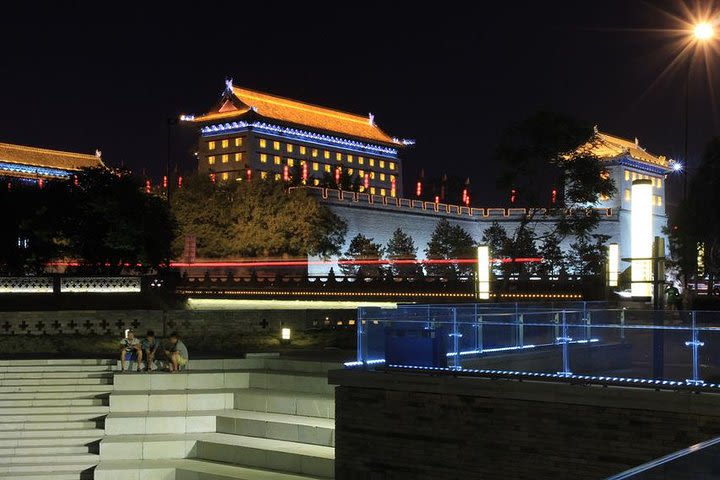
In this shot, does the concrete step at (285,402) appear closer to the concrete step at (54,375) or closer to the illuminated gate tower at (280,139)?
the concrete step at (54,375)

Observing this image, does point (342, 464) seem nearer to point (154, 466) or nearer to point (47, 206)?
point (154, 466)

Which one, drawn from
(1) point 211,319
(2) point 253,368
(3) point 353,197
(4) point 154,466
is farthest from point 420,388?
(3) point 353,197

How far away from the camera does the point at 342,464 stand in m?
13.3

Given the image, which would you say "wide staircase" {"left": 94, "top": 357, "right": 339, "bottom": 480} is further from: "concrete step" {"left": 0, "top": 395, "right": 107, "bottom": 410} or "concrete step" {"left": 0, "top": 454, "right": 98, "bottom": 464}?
"concrete step" {"left": 0, "top": 395, "right": 107, "bottom": 410}

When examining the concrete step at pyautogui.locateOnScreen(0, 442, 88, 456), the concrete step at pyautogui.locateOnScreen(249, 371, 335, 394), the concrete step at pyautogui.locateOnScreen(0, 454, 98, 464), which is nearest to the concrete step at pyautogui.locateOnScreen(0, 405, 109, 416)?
the concrete step at pyautogui.locateOnScreen(0, 442, 88, 456)

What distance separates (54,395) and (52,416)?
0.99 meters

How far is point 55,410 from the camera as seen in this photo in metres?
19.1

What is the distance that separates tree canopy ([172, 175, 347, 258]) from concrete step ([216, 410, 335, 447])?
47.7m

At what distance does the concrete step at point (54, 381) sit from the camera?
67.2 ft

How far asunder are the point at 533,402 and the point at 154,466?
7.41 metres

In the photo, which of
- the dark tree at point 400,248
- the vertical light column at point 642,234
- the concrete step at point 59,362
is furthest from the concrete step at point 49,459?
the dark tree at point 400,248

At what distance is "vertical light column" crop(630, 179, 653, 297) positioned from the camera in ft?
46.4

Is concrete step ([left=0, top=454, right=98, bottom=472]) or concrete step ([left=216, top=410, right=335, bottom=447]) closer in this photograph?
concrete step ([left=216, top=410, right=335, bottom=447])

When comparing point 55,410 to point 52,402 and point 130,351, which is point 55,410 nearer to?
point 52,402
